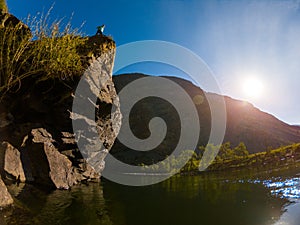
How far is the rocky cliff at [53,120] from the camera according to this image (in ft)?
106

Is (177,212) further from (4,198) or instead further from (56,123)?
(56,123)

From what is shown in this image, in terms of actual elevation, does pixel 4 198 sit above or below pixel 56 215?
above

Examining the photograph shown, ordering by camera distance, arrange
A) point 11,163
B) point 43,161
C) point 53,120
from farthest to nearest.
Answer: point 53,120 → point 43,161 → point 11,163

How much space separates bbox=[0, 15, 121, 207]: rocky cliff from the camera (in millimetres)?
32344

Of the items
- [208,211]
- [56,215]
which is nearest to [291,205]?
[208,211]

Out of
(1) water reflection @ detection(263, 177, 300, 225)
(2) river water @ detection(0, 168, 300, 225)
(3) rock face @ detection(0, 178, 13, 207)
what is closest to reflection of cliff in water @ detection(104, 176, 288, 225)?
(2) river water @ detection(0, 168, 300, 225)

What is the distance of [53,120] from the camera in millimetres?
40312

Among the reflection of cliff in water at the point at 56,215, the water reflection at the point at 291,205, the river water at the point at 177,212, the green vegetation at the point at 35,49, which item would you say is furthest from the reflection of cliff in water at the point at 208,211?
the green vegetation at the point at 35,49

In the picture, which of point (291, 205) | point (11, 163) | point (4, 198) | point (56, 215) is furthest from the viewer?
point (11, 163)

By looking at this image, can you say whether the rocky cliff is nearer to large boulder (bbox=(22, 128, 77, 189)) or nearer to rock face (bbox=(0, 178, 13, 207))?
large boulder (bbox=(22, 128, 77, 189))

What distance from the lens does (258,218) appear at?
1590cm

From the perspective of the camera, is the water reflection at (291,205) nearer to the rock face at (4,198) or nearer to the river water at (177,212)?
the river water at (177,212)

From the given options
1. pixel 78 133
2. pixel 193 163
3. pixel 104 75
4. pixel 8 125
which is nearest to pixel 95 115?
pixel 78 133

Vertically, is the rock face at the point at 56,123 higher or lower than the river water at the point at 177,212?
higher
